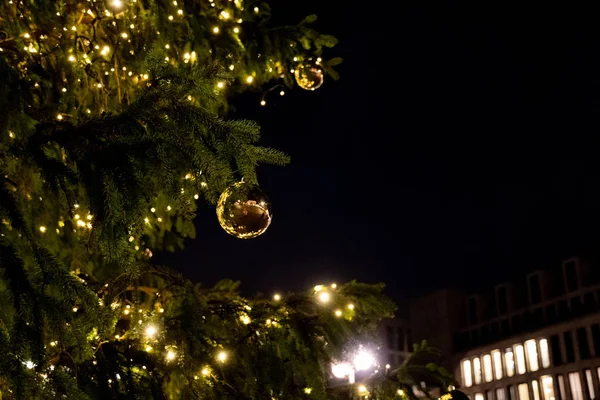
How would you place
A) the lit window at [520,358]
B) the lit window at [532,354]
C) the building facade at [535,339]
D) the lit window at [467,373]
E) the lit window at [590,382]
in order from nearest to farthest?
1. the lit window at [590,382]
2. the building facade at [535,339]
3. the lit window at [532,354]
4. the lit window at [520,358]
5. the lit window at [467,373]

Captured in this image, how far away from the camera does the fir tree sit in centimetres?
201

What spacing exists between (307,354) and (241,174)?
211 centimetres

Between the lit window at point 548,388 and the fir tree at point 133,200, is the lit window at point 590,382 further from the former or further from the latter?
the fir tree at point 133,200

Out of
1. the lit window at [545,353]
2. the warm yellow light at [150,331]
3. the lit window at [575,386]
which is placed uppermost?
the lit window at [545,353]

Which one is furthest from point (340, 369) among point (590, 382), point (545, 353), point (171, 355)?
point (545, 353)

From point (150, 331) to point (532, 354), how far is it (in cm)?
4347

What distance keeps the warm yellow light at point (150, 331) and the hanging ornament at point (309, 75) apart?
8.99 feet

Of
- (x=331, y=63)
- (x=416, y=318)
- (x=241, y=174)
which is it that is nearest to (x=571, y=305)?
(x=416, y=318)

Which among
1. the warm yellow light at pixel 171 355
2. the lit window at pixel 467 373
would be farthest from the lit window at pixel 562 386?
the warm yellow light at pixel 171 355

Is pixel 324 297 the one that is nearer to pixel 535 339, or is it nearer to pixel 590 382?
pixel 590 382

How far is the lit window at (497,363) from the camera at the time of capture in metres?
44.9

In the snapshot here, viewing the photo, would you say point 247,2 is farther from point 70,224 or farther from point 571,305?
point 571,305

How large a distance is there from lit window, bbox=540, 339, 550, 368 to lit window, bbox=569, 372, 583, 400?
229 cm

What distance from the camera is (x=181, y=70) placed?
2320 millimetres
